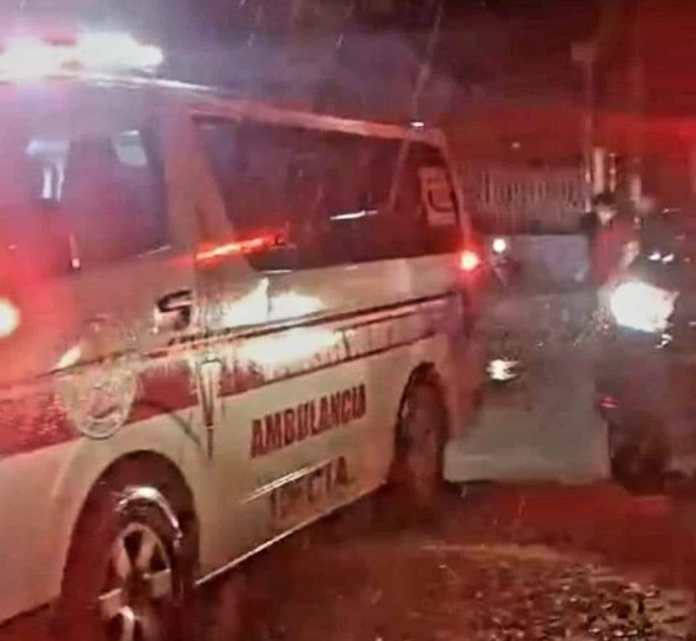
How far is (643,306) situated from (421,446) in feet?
8.04

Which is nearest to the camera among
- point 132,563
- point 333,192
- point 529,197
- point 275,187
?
point 132,563

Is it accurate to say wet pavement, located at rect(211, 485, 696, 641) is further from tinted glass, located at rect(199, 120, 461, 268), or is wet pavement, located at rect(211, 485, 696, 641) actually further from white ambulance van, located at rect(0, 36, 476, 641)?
tinted glass, located at rect(199, 120, 461, 268)

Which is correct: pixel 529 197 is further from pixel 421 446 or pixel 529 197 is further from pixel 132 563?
pixel 132 563

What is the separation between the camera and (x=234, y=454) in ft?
21.3

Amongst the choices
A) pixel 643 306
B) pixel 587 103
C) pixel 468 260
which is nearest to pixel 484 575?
pixel 468 260

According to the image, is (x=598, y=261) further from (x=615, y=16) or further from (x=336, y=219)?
(x=615, y=16)

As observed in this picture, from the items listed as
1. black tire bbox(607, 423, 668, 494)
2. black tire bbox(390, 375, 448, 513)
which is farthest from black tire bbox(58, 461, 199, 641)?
black tire bbox(607, 423, 668, 494)

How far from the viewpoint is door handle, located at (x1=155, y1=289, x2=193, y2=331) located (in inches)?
238

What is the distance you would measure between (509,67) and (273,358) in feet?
39.0

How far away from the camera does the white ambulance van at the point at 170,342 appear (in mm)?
5469

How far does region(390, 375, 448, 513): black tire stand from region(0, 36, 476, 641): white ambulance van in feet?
0.54

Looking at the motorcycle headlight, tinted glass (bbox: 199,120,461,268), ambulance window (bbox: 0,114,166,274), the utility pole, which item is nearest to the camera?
ambulance window (bbox: 0,114,166,274)

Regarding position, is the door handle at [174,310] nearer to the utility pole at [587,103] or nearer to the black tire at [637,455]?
the black tire at [637,455]

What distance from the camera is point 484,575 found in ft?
25.3
